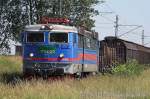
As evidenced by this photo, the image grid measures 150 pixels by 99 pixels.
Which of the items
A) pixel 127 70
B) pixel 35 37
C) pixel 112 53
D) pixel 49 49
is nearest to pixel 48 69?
pixel 49 49

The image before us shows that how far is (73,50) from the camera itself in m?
21.8

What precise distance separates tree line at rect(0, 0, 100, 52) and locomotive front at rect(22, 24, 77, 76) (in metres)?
22.2

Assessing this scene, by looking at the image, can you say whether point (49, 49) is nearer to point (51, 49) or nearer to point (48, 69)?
point (51, 49)

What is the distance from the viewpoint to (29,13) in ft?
151

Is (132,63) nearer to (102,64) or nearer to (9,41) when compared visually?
(102,64)

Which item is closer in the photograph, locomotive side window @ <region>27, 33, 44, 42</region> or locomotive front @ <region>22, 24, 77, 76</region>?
locomotive front @ <region>22, 24, 77, 76</region>

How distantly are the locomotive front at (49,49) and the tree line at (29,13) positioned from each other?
22.2m

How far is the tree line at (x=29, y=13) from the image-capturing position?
44.9m

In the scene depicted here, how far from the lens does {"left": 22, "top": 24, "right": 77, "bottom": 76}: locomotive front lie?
70.8 feet

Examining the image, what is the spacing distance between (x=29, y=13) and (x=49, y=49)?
24.8 meters

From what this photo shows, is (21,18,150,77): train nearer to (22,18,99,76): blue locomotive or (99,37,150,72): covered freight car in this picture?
(22,18,99,76): blue locomotive

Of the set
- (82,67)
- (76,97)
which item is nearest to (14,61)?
(82,67)

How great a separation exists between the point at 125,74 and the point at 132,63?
2776mm

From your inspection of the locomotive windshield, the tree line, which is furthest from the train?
the tree line
